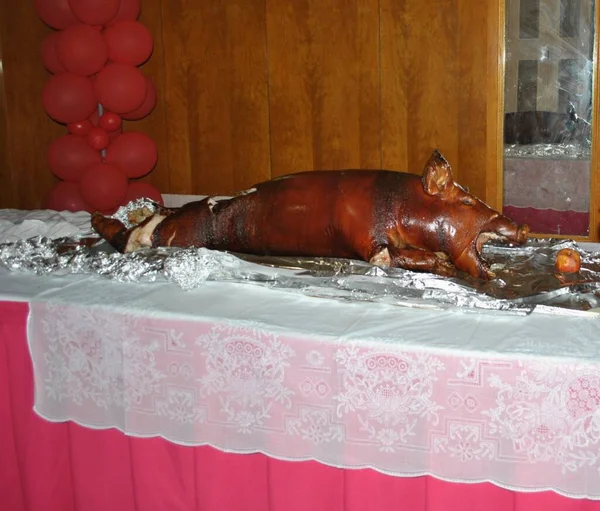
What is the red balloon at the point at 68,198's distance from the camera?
4.15 meters

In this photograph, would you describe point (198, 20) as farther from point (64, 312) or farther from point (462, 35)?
point (64, 312)

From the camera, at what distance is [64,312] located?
1563 mm

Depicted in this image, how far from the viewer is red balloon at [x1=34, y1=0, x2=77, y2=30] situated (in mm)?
4094

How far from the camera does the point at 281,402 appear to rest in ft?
4.53

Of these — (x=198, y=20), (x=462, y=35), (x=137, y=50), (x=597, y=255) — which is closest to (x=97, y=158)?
(x=137, y=50)

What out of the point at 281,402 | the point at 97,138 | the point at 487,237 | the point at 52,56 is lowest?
the point at 281,402

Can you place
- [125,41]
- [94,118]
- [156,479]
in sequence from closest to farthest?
[156,479] < [125,41] < [94,118]

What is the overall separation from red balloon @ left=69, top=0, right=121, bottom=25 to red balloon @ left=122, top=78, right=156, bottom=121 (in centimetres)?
44

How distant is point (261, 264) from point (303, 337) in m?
0.40

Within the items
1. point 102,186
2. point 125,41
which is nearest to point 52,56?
point 125,41

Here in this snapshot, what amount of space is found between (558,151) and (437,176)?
217 centimetres

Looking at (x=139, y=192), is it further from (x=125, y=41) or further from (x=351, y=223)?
(x=351, y=223)

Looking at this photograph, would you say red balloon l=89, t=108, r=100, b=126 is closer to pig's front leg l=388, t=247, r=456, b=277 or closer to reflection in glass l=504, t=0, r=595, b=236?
reflection in glass l=504, t=0, r=595, b=236

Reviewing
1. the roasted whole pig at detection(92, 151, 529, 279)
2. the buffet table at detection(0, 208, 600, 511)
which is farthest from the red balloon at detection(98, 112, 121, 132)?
the buffet table at detection(0, 208, 600, 511)
